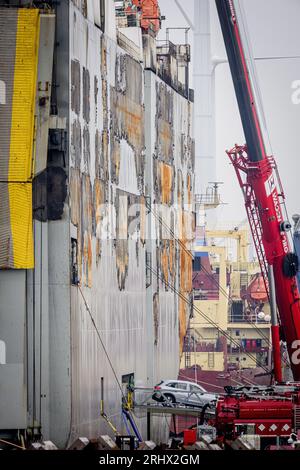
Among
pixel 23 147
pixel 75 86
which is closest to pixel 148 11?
pixel 75 86

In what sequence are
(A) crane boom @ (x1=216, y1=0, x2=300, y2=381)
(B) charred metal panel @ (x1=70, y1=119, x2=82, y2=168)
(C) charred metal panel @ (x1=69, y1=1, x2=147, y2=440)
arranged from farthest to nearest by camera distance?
Result: (A) crane boom @ (x1=216, y1=0, x2=300, y2=381), (C) charred metal panel @ (x1=69, y1=1, x2=147, y2=440), (B) charred metal panel @ (x1=70, y1=119, x2=82, y2=168)

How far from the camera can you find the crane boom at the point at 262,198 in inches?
1559

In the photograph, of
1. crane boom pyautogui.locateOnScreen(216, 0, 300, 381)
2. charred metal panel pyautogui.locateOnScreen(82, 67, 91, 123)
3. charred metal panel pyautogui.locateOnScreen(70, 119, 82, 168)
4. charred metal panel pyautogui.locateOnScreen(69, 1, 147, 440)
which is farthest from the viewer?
crane boom pyautogui.locateOnScreen(216, 0, 300, 381)

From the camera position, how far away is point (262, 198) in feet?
131

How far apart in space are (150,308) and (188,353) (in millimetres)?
38697

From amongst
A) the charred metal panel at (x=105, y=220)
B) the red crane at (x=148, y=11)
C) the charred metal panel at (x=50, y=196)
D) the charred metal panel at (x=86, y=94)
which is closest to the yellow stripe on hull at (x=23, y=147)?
the charred metal panel at (x=50, y=196)

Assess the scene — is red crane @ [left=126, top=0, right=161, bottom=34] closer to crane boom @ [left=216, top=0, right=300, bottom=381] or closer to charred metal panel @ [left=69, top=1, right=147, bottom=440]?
charred metal panel @ [left=69, top=1, right=147, bottom=440]

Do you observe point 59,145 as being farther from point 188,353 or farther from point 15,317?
point 188,353

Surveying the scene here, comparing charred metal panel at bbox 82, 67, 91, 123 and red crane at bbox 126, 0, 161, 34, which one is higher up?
red crane at bbox 126, 0, 161, 34

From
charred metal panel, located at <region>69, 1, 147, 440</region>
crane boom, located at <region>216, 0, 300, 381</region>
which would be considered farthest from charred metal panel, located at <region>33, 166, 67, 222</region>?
crane boom, located at <region>216, 0, 300, 381</region>

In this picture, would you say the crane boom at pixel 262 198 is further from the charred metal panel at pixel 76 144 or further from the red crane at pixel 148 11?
the red crane at pixel 148 11

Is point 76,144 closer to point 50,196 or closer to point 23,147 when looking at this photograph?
point 50,196

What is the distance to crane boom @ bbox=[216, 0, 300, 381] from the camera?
39.6 meters

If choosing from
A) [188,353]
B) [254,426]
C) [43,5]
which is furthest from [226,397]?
[188,353]
